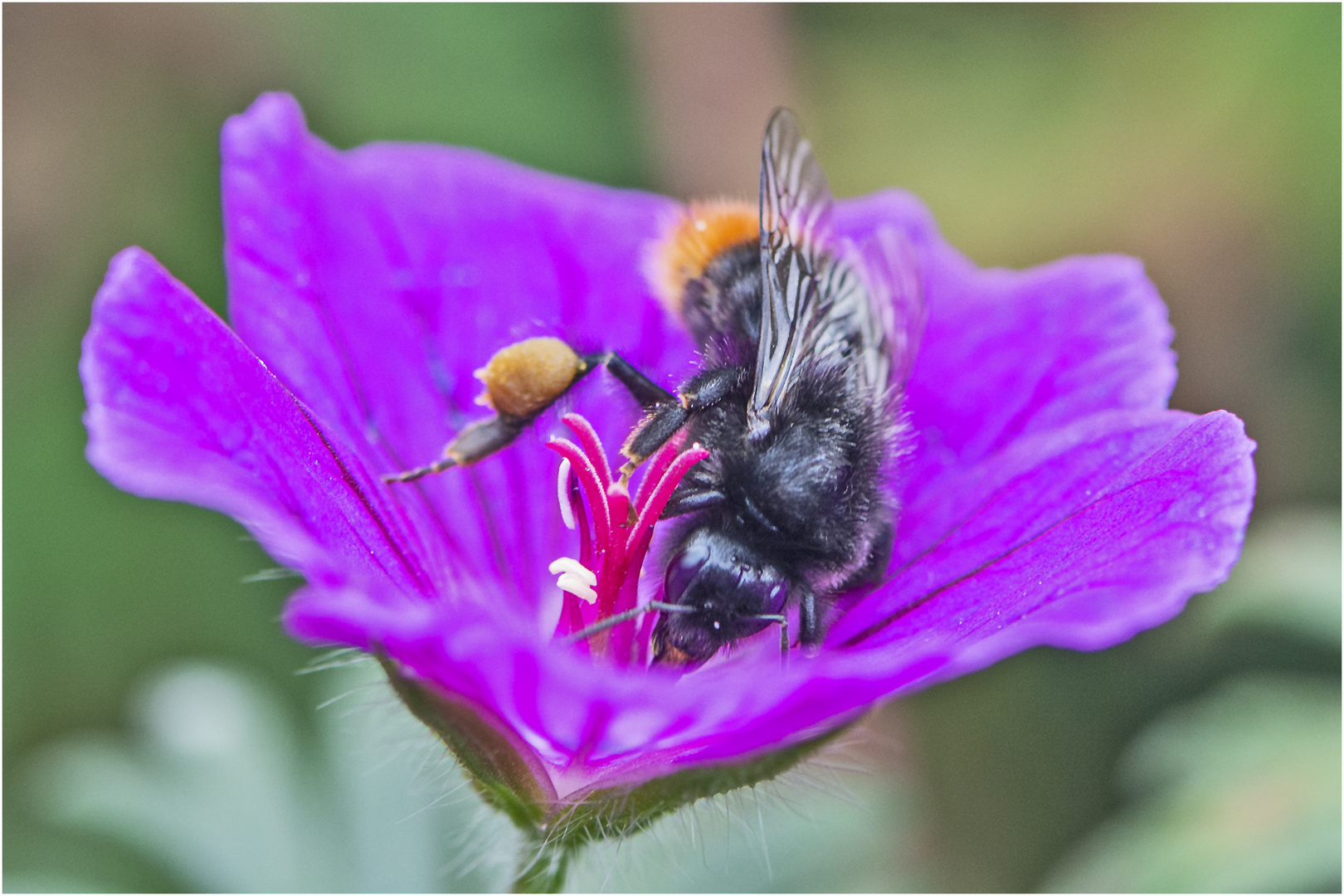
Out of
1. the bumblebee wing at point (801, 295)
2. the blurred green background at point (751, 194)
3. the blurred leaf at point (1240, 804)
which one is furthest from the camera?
the blurred green background at point (751, 194)

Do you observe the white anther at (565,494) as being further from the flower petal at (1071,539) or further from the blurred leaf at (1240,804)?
the blurred leaf at (1240,804)

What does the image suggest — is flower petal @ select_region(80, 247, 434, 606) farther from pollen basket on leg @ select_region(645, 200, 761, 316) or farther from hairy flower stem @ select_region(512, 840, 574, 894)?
pollen basket on leg @ select_region(645, 200, 761, 316)

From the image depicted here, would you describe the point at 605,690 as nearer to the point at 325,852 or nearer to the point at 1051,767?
the point at 325,852

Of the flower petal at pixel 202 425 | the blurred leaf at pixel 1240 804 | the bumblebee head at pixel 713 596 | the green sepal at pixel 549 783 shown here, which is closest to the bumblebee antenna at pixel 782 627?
the bumblebee head at pixel 713 596

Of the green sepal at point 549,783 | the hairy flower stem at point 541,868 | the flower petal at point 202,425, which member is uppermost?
the flower petal at point 202,425

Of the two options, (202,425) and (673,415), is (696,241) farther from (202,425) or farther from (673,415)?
(202,425)

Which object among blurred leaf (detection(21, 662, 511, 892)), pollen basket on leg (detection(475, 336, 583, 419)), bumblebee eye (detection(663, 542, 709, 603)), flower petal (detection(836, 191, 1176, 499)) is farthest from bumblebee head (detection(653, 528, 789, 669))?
blurred leaf (detection(21, 662, 511, 892))
